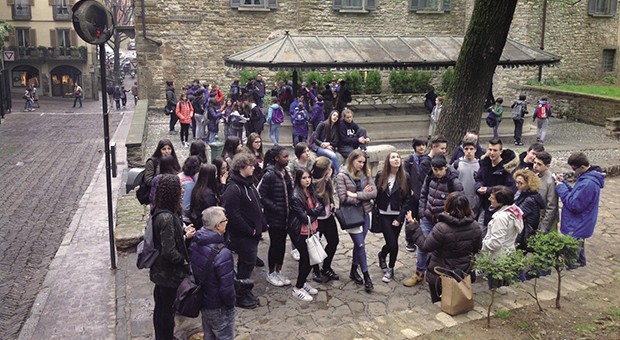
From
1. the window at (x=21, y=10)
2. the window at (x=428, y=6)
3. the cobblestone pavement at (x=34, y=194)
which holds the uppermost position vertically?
the window at (x=21, y=10)

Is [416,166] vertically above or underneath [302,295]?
above

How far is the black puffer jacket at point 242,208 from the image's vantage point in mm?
6875

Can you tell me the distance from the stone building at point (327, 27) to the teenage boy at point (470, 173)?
59.6 feet

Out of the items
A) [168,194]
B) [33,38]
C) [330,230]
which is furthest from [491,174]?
[33,38]

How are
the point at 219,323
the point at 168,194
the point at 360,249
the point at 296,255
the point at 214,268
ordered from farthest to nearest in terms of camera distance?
the point at 296,255
the point at 360,249
the point at 168,194
the point at 219,323
the point at 214,268

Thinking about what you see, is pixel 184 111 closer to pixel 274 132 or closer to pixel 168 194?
pixel 274 132

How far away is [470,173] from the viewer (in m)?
8.19

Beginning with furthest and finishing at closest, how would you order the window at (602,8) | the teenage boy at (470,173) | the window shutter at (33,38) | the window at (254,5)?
the window shutter at (33,38) → the window at (602,8) → the window at (254,5) → the teenage boy at (470,173)

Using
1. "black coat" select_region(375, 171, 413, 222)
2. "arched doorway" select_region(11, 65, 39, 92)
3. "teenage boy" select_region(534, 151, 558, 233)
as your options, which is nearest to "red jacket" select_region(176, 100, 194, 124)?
"black coat" select_region(375, 171, 413, 222)

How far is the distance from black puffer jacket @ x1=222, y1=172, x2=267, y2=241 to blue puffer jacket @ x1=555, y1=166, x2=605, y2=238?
3.73m

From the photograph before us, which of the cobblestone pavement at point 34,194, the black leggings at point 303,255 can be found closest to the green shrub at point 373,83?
the cobblestone pavement at point 34,194

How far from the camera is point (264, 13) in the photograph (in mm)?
25938

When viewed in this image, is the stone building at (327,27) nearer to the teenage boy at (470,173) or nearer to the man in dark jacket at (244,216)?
the teenage boy at (470,173)

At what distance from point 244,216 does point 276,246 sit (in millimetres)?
771
